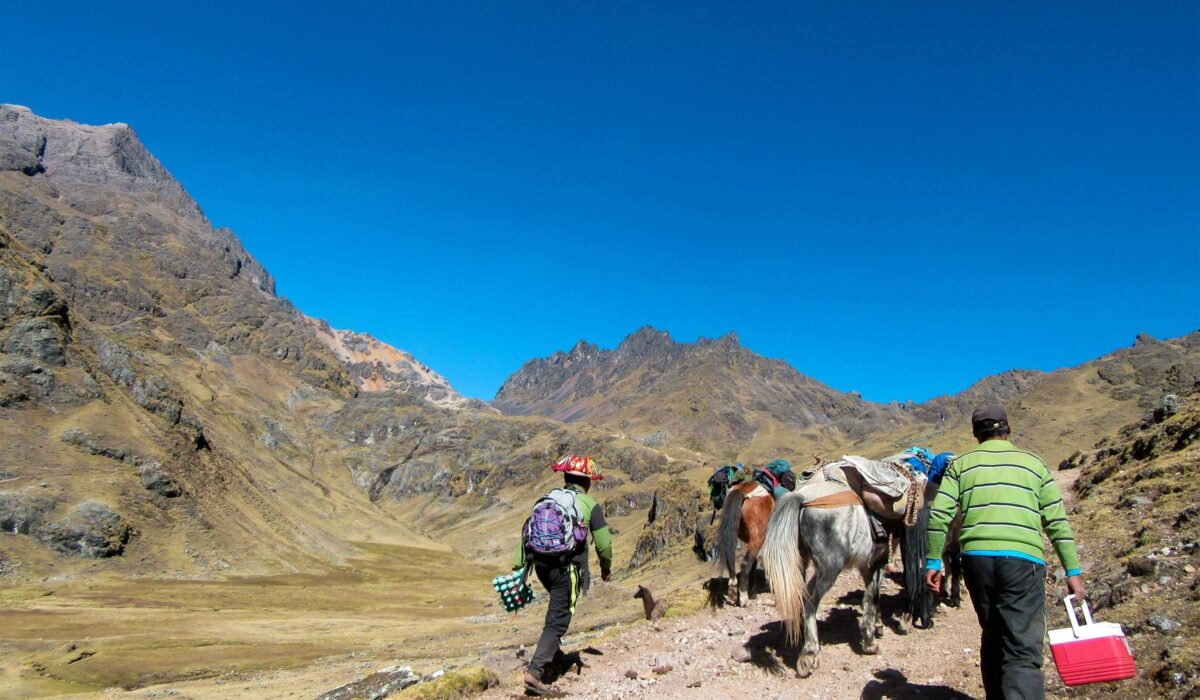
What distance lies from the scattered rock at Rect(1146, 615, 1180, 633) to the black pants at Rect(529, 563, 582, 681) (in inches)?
306

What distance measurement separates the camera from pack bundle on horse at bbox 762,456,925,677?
1023 cm

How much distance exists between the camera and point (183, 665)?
38156mm

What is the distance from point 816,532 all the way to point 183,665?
42729mm

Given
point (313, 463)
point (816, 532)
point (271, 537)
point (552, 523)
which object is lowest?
point (816, 532)

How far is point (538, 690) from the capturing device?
9.91 metres

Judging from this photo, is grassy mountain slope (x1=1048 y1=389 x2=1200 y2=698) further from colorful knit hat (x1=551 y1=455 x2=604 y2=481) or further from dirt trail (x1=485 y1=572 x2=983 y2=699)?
colorful knit hat (x1=551 y1=455 x2=604 y2=481)

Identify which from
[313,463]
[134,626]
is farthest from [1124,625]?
[313,463]

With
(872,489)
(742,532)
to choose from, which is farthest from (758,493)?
(872,489)

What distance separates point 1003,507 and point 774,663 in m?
5.27

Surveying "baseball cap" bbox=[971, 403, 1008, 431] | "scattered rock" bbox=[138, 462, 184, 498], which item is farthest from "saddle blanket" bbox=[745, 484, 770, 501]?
"scattered rock" bbox=[138, 462, 184, 498]

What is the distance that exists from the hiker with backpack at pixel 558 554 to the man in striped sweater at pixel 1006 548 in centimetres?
489

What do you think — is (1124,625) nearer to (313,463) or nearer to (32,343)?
(32,343)

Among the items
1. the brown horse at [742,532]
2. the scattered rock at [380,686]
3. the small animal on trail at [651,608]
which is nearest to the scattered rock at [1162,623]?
the brown horse at [742,532]

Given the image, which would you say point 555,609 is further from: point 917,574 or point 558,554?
point 917,574
